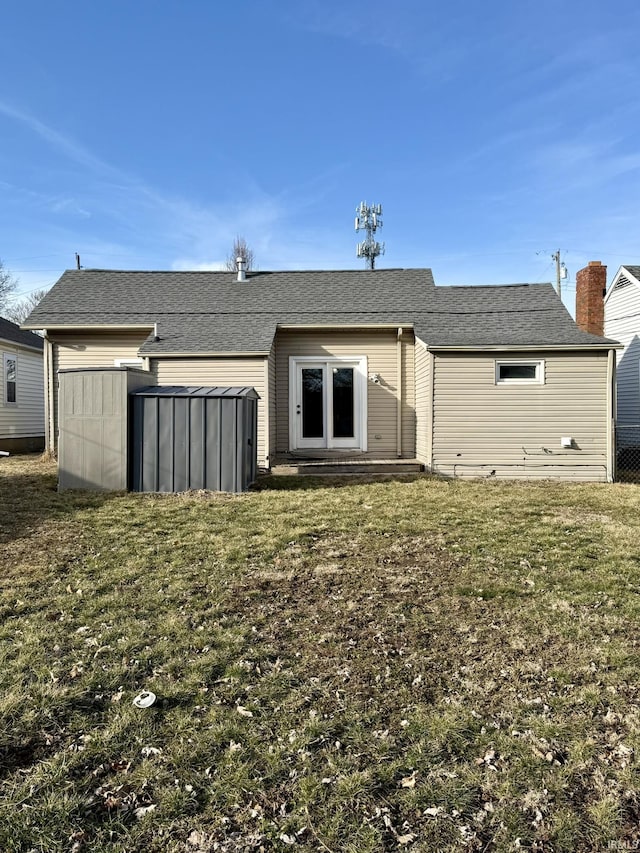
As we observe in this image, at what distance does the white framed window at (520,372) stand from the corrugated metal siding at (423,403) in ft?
4.71

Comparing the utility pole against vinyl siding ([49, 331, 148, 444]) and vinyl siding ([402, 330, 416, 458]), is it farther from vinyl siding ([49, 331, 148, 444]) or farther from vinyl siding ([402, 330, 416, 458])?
vinyl siding ([49, 331, 148, 444])

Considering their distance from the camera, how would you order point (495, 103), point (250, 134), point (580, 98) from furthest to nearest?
point (250, 134) → point (495, 103) → point (580, 98)

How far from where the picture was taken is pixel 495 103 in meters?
13.7

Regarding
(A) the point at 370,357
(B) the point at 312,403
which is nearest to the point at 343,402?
(B) the point at 312,403

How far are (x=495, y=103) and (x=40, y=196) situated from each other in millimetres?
16748

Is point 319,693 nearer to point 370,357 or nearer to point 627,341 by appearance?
point 370,357

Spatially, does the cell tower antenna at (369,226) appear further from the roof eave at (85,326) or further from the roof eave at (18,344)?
the roof eave at (85,326)

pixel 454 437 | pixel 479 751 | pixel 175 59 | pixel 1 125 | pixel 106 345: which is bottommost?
pixel 479 751

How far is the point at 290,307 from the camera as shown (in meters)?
13.0

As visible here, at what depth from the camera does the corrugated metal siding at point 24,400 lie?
15977mm

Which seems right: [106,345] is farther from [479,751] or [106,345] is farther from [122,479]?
[479,751]

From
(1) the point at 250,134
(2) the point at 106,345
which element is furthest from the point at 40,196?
(2) the point at 106,345

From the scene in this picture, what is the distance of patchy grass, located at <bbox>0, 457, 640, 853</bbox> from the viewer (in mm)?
1916

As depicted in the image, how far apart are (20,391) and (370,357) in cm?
1234
